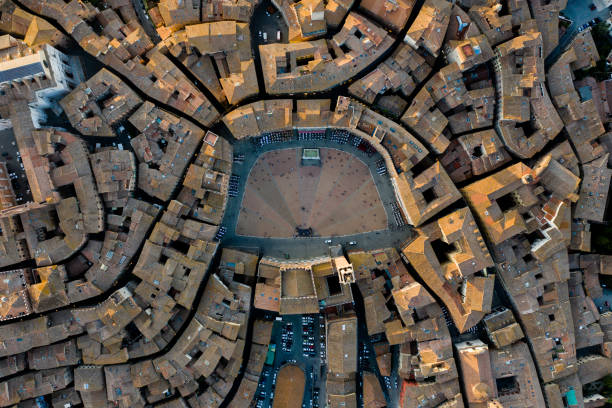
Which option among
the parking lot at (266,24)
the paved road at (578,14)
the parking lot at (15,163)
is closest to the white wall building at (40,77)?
the parking lot at (15,163)

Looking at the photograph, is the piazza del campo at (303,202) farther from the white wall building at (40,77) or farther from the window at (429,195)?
the window at (429,195)

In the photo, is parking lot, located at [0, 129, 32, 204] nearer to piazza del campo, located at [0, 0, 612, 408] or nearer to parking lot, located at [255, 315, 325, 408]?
piazza del campo, located at [0, 0, 612, 408]

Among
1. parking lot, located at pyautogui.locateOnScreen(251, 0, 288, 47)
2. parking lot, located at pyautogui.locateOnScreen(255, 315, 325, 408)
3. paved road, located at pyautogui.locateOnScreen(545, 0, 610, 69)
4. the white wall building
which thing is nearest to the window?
parking lot, located at pyautogui.locateOnScreen(255, 315, 325, 408)

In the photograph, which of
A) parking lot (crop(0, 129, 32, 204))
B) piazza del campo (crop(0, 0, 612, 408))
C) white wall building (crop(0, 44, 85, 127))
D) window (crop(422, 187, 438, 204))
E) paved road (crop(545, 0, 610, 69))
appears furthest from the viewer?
paved road (crop(545, 0, 610, 69))

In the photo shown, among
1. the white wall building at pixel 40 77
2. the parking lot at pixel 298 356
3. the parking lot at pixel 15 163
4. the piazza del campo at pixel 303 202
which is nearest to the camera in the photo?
the white wall building at pixel 40 77

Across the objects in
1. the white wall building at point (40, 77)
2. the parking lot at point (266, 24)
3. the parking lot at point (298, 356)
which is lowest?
the parking lot at point (298, 356)

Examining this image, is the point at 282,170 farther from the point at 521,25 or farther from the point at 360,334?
the point at 521,25

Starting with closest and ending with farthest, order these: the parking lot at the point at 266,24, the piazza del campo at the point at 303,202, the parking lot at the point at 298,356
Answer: the piazza del campo at the point at 303,202 < the parking lot at the point at 266,24 < the parking lot at the point at 298,356

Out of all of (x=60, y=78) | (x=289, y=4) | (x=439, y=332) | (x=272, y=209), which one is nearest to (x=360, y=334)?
(x=439, y=332)
